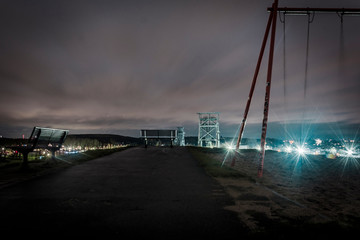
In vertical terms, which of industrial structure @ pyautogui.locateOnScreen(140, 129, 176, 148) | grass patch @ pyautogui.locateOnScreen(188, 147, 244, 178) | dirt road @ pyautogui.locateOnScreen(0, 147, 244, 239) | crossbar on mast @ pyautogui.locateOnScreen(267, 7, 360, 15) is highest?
crossbar on mast @ pyautogui.locateOnScreen(267, 7, 360, 15)

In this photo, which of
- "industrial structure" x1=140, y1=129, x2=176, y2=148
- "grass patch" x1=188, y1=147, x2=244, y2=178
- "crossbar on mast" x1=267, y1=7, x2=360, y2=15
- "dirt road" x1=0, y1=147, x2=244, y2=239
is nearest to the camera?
"dirt road" x1=0, y1=147, x2=244, y2=239

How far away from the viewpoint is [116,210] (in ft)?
11.8

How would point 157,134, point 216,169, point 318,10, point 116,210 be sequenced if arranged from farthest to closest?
1. point 157,134
2. point 318,10
3. point 216,169
4. point 116,210

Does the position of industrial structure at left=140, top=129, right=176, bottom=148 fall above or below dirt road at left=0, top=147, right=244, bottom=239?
above

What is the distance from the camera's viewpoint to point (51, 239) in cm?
255

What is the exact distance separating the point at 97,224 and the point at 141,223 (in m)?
0.69

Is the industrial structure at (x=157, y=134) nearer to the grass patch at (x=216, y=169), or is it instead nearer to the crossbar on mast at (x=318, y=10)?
the grass patch at (x=216, y=169)

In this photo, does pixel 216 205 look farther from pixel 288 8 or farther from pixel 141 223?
pixel 288 8

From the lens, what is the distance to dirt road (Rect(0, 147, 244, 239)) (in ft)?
9.09

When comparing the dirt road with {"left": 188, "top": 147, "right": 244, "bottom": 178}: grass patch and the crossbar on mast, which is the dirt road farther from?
the crossbar on mast

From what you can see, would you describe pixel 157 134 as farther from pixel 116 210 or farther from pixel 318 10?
pixel 116 210

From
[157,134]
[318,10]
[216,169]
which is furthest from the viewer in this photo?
[157,134]

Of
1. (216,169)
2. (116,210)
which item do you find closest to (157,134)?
(216,169)

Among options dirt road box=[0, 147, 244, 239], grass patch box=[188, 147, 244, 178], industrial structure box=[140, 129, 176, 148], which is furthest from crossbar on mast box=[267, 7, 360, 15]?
industrial structure box=[140, 129, 176, 148]
